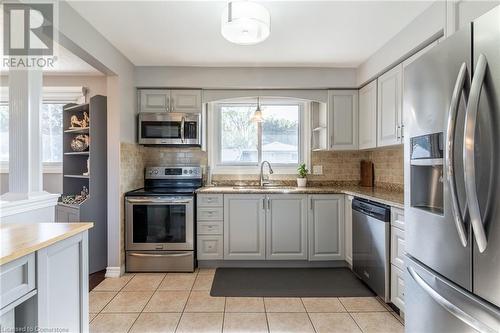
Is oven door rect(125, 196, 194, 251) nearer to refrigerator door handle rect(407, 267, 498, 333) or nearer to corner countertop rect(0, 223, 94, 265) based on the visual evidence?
corner countertop rect(0, 223, 94, 265)

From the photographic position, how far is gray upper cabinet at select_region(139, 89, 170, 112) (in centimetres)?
339

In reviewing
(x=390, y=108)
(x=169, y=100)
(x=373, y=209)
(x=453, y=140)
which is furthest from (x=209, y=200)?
(x=453, y=140)

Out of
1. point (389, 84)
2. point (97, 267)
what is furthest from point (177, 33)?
point (97, 267)

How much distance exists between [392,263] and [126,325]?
Answer: 2127mm

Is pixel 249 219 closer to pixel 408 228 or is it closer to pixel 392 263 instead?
pixel 392 263

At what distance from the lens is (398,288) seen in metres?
2.13

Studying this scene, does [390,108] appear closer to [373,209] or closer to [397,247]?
[373,209]

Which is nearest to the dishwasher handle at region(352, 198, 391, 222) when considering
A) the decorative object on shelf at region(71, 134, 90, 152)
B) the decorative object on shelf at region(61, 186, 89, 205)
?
the decorative object on shelf at region(61, 186, 89, 205)

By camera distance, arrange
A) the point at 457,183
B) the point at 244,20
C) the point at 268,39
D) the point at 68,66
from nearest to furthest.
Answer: the point at 457,183 → the point at 244,20 → the point at 268,39 → the point at 68,66

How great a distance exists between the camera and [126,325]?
205 cm

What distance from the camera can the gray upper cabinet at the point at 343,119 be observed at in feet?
11.2

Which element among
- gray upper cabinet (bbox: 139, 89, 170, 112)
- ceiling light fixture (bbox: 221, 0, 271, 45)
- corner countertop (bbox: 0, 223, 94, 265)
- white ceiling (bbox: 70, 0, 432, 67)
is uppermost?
white ceiling (bbox: 70, 0, 432, 67)

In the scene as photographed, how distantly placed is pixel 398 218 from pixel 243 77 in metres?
2.29

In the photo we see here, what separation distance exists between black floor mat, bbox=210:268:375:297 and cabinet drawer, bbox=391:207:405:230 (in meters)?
0.84
